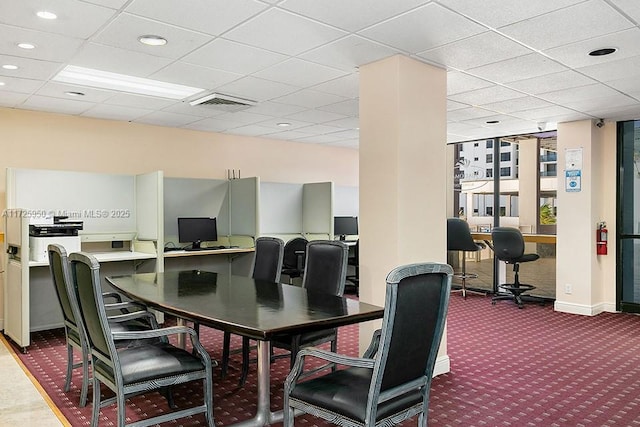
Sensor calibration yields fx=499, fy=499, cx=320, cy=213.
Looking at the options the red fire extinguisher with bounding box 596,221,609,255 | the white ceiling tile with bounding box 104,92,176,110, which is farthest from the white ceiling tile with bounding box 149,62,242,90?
the red fire extinguisher with bounding box 596,221,609,255

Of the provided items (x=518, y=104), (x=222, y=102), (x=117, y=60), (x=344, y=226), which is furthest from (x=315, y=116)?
(x=117, y=60)

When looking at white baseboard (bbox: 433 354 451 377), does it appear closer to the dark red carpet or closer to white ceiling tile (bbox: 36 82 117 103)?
the dark red carpet

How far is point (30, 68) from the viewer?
4.04 m

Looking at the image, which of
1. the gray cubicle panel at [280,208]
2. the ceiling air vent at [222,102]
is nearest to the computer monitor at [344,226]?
the gray cubicle panel at [280,208]

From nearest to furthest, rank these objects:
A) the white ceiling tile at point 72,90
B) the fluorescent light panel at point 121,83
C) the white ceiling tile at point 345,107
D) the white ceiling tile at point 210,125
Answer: the fluorescent light panel at point 121,83 → the white ceiling tile at point 72,90 → the white ceiling tile at point 345,107 → the white ceiling tile at point 210,125

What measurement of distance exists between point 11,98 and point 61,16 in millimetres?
2552

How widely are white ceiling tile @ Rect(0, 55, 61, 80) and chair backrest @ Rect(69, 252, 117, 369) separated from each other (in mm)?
1914

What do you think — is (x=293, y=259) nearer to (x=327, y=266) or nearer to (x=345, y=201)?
(x=345, y=201)

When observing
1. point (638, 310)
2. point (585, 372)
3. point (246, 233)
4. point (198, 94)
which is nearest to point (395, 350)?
point (585, 372)

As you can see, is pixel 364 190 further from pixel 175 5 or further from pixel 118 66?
pixel 118 66

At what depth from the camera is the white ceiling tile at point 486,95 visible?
15.5 feet

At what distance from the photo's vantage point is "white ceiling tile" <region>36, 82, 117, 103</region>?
461 centimetres

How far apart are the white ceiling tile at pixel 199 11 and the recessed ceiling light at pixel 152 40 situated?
31 centimetres

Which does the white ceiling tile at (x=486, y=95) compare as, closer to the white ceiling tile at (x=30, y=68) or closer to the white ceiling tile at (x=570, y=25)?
the white ceiling tile at (x=570, y=25)
